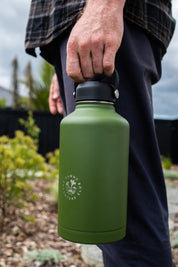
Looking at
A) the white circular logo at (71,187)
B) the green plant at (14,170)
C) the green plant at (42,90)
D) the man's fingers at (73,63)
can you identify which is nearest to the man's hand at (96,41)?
the man's fingers at (73,63)

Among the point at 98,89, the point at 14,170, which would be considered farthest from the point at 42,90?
the point at 98,89

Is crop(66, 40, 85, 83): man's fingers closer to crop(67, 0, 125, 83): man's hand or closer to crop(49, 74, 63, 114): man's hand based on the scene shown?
crop(67, 0, 125, 83): man's hand

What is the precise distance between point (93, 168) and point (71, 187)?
9cm

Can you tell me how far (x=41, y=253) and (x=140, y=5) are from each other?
1.82m

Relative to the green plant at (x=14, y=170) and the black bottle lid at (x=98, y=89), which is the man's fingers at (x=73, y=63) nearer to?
the black bottle lid at (x=98, y=89)

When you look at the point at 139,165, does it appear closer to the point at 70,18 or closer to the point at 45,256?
the point at 70,18

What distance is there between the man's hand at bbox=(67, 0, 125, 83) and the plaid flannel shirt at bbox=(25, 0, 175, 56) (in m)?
0.15

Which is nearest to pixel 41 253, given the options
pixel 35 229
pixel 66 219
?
pixel 35 229

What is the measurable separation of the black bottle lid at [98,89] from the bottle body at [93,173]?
0.08ft

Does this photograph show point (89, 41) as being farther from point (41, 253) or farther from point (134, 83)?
point (41, 253)

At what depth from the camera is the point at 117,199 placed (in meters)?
0.88

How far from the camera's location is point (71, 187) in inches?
34.0

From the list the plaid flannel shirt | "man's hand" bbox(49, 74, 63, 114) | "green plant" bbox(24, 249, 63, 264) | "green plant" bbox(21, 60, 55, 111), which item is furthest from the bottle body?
"green plant" bbox(21, 60, 55, 111)

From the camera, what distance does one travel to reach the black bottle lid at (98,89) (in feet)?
2.91
